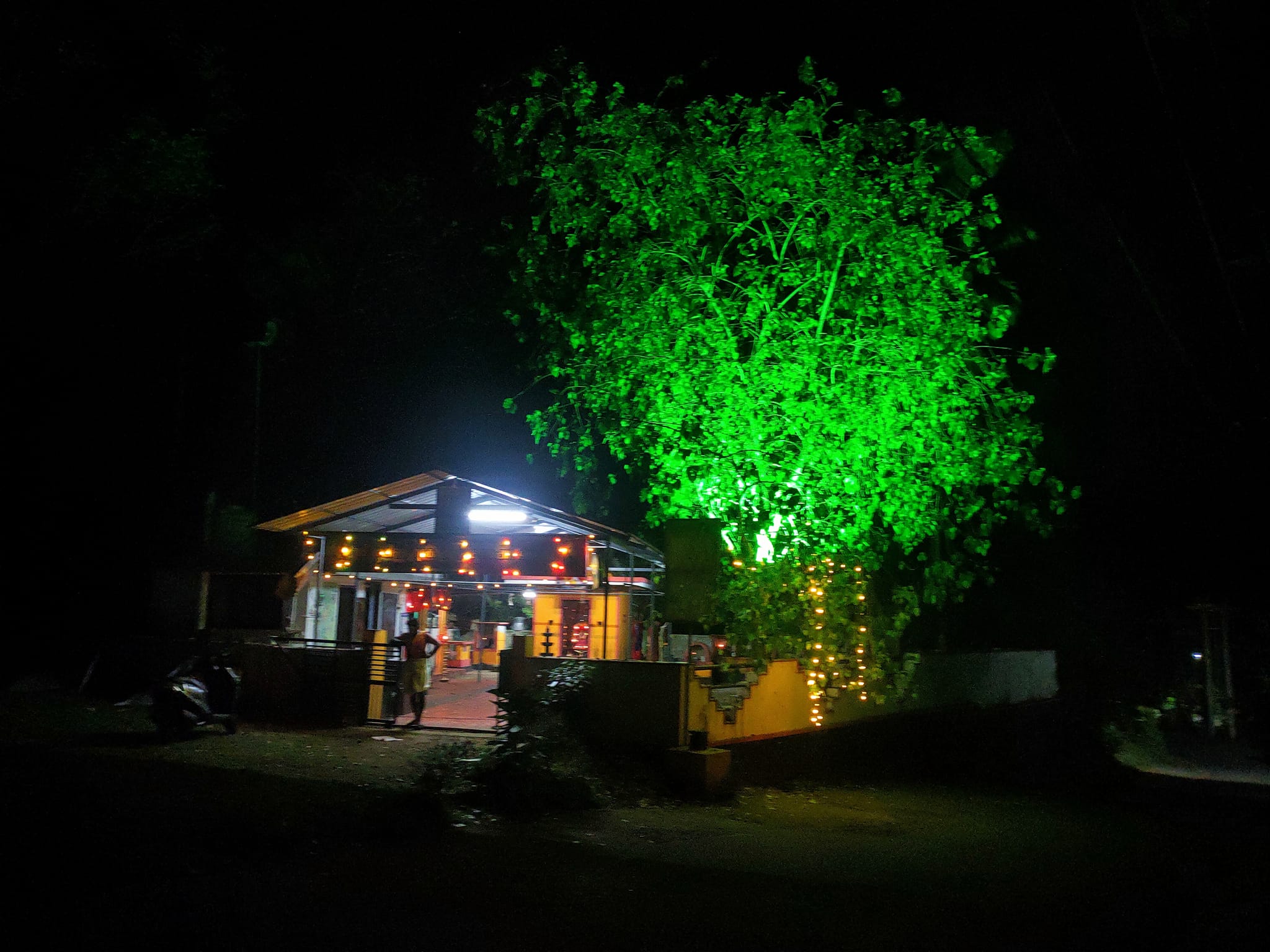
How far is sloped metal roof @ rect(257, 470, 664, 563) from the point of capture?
15516mm

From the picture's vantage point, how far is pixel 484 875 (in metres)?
7.17

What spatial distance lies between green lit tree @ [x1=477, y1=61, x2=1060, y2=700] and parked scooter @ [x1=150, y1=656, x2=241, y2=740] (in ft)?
20.0

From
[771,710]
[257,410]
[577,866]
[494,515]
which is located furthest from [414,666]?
[257,410]

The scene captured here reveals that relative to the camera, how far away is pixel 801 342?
13.7 meters

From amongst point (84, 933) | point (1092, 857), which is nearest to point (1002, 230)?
point (1092, 857)

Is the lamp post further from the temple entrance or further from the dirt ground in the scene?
the dirt ground

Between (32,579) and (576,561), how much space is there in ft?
41.4

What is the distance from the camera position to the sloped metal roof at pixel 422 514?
1552 cm

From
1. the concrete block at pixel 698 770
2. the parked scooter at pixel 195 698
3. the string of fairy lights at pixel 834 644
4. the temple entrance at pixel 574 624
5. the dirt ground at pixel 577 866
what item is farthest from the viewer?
the temple entrance at pixel 574 624

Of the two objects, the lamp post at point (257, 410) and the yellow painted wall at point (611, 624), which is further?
the lamp post at point (257, 410)

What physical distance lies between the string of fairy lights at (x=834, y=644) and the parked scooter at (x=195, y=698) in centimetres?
767

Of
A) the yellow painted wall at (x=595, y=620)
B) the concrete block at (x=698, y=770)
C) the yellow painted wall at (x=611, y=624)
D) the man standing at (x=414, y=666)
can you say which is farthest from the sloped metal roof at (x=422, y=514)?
the concrete block at (x=698, y=770)

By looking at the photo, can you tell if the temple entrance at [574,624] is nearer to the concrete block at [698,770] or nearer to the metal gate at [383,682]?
the metal gate at [383,682]

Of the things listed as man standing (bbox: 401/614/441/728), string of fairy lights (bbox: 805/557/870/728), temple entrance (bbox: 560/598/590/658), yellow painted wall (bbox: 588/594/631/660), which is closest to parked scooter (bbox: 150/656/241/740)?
man standing (bbox: 401/614/441/728)
